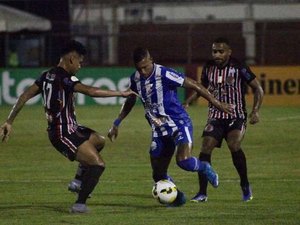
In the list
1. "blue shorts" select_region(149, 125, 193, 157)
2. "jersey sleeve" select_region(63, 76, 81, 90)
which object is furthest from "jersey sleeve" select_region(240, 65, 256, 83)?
"jersey sleeve" select_region(63, 76, 81, 90)

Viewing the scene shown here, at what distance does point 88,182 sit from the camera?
40.4ft

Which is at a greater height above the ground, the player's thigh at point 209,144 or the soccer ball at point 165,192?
the player's thigh at point 209,144

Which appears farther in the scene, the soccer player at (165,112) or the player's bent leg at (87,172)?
the soccer player at (165,112)

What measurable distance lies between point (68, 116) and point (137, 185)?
3160 millimetres

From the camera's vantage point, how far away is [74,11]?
53.8m

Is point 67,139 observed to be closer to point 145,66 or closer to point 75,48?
point 75,48

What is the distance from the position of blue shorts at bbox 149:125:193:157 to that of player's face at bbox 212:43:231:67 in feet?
3.87

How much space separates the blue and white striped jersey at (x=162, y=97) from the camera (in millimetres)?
12812

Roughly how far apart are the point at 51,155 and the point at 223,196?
23.8ft

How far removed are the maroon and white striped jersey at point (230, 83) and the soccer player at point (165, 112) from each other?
2.68 ft

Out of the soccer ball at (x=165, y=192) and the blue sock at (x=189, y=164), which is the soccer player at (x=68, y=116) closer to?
the soccer ball at (x=165, y=192)

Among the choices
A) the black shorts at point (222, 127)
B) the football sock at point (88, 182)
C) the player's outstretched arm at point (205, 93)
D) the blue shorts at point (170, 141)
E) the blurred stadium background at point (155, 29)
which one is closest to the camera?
the football sock at point (88, 182)

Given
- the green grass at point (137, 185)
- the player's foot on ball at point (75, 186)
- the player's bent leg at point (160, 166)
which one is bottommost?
the green grass at point (137, 185)

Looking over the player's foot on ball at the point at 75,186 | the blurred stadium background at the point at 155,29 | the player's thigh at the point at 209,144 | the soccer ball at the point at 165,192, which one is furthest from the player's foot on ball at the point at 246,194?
the blurred stadium background at the point at 155,29
